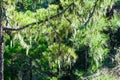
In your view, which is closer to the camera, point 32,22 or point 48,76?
point 32,22

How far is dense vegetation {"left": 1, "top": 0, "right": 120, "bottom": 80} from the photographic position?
695 centimetres

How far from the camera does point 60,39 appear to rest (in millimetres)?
7641

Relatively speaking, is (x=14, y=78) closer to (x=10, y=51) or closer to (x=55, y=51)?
(x=10, y=51)

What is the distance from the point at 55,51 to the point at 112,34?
12.6 meters

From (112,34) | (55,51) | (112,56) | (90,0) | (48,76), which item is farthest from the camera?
(112,34)

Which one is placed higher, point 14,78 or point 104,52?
point 104,52

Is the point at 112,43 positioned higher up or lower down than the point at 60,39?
lower down

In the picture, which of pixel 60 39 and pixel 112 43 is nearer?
pixel 60 39

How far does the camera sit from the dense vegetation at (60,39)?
22.8 ft

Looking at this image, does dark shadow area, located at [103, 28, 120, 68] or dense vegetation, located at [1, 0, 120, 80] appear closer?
dense vegetation, located at [1, 0, 120, 80]

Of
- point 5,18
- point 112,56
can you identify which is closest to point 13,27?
point 5,18

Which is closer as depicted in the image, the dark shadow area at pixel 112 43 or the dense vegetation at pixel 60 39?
the dense vegetation at pixel 60 39

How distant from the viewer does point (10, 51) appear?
54.2ft

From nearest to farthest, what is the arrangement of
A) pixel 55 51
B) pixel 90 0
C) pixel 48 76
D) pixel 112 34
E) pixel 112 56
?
pixel 90 0
pixel 55 51
pixel 48 76
pixel 112 56
pixel 112 34
